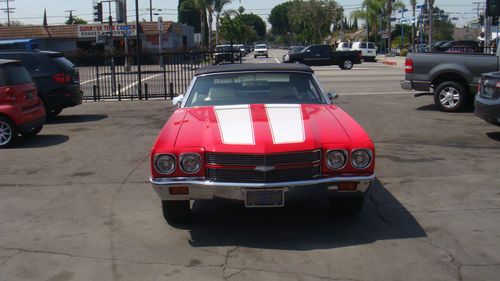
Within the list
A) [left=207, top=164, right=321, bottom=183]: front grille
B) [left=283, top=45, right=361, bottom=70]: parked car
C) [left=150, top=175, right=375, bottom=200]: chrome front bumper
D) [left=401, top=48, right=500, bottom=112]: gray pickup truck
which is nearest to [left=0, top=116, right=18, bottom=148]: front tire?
[left=150, top=175, right=375, bottom=200]: chrome front bumper

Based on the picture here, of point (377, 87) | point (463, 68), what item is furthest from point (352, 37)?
point (463, 68)

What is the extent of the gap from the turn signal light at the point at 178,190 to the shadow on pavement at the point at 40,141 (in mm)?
6469

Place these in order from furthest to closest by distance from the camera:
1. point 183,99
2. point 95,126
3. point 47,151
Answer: point 95,126 → point 47,151 → point 183,99

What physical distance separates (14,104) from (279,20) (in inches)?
6335

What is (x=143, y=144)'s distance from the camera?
35.6ft

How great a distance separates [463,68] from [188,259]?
428 inches

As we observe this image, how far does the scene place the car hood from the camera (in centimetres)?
530

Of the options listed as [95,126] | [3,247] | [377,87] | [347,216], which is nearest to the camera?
[3,247]

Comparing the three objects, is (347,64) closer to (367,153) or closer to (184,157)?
(367,153)

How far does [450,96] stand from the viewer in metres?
14.2

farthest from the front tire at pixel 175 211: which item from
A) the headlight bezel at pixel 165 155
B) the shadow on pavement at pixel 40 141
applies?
the shadow on pavement at pixel 40 141

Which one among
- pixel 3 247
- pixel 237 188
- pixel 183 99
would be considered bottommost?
pixel 3 247

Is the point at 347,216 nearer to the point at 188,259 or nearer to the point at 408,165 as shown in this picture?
the point at 188,259

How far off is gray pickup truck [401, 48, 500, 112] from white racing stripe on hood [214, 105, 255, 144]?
9.10 metres
